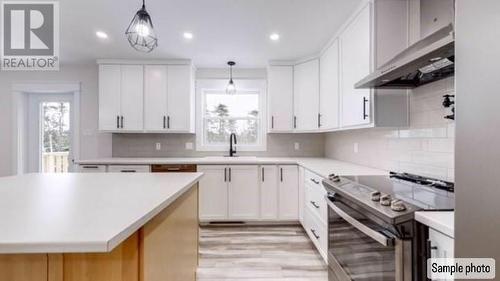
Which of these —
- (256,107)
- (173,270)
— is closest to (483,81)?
(173,270)

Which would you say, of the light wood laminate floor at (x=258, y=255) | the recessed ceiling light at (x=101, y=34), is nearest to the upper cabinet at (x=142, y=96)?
the recessed ceiling light at (x=101, y=34)

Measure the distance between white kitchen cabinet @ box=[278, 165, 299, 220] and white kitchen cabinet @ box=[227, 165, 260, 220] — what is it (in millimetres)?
312

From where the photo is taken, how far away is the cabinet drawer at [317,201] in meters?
2.41

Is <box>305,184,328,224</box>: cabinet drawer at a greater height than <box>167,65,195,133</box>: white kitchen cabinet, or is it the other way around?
<box>167,65,195,133</box>: white kitchen cabinet

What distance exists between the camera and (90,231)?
33.4 inches

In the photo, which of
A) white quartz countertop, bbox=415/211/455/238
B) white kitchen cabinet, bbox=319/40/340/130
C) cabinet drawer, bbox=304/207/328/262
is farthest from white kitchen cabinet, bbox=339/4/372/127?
white quartz countertop, bbox=415/211/455/238

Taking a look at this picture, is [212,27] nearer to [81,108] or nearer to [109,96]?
[109,96]

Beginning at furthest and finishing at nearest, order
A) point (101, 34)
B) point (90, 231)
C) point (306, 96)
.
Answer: point (306, 96), point (101, 34), point (90, 231)

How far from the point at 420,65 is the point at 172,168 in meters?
3.00

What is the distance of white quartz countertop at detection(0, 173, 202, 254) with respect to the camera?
78cm

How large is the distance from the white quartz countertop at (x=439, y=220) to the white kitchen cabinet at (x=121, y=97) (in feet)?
12.1

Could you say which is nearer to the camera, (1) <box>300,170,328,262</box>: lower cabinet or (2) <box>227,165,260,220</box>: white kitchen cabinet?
(1) <box>300,170,328,262</box>: lower cabinet

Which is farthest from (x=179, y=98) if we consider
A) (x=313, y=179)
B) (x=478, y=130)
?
(x=478, y=130)

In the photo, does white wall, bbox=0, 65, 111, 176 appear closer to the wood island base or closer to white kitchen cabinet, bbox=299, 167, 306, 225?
white kitchen cabinet, bbox=299, 167, 306, 225
